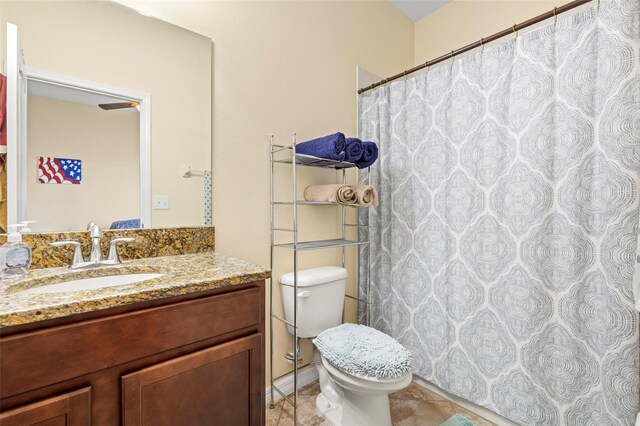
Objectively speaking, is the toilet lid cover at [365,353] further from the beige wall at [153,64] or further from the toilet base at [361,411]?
the beige wall at [153,64]

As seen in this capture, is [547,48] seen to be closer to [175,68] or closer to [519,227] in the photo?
[519,227]

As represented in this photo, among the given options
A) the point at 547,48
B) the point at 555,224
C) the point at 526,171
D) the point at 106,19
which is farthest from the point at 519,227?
the point at 106,19

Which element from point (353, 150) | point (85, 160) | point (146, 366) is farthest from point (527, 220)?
point (85, 160)

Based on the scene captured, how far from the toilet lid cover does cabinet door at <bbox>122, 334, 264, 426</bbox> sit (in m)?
0.40

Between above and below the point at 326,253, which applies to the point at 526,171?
above

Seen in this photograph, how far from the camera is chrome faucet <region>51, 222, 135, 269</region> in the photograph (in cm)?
106

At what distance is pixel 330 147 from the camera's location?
4.99 ft

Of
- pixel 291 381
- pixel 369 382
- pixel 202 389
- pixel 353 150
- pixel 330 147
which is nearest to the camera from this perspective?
pixel 202 389

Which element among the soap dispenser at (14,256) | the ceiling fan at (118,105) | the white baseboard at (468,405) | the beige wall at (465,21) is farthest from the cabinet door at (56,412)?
the beige wall at (465,21)

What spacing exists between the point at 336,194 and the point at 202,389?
1.04 meters

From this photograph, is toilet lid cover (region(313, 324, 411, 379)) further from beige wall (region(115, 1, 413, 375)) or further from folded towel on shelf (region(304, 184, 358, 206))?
folded towel on shelf (region(304, 184, 358, 206))

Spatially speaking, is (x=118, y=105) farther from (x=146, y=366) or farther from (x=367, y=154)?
(x=367, y=154)

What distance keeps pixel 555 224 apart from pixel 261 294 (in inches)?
49.7

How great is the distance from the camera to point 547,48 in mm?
1335
